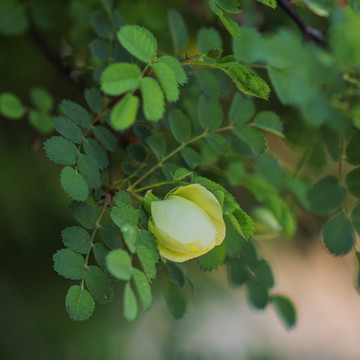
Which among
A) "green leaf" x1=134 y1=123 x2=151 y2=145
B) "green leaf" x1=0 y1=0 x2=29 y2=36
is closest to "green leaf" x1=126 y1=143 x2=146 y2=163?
"green leaf" x1=134 y1=123 x2=151 y2=145

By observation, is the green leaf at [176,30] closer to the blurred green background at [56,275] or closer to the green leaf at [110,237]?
the blurred green background at [56,275]

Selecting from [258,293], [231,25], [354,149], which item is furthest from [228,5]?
[258,293]

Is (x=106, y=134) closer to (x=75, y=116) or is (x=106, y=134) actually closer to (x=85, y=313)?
(x=75, y=116)

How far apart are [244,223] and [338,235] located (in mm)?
163

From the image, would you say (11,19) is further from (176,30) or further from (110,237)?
(110,237)

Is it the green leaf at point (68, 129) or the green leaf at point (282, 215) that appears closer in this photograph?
the green leaf at point (68, 129)

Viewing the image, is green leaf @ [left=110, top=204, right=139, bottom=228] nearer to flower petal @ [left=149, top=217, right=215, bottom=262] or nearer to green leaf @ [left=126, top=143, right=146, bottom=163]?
flower petal @ [left=149, top=217, right=215, bottom=262]

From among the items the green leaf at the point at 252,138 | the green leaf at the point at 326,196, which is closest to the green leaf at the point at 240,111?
the green leaf at the point at 252,138

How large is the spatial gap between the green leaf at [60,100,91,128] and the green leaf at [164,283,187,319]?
20cm

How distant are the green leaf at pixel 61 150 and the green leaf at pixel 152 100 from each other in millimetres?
96

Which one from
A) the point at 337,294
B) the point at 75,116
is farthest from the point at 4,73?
the point at 337,294

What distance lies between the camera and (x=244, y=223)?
42 centimetres

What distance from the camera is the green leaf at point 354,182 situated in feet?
1.78

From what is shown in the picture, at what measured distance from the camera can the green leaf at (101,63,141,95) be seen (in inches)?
14.7
